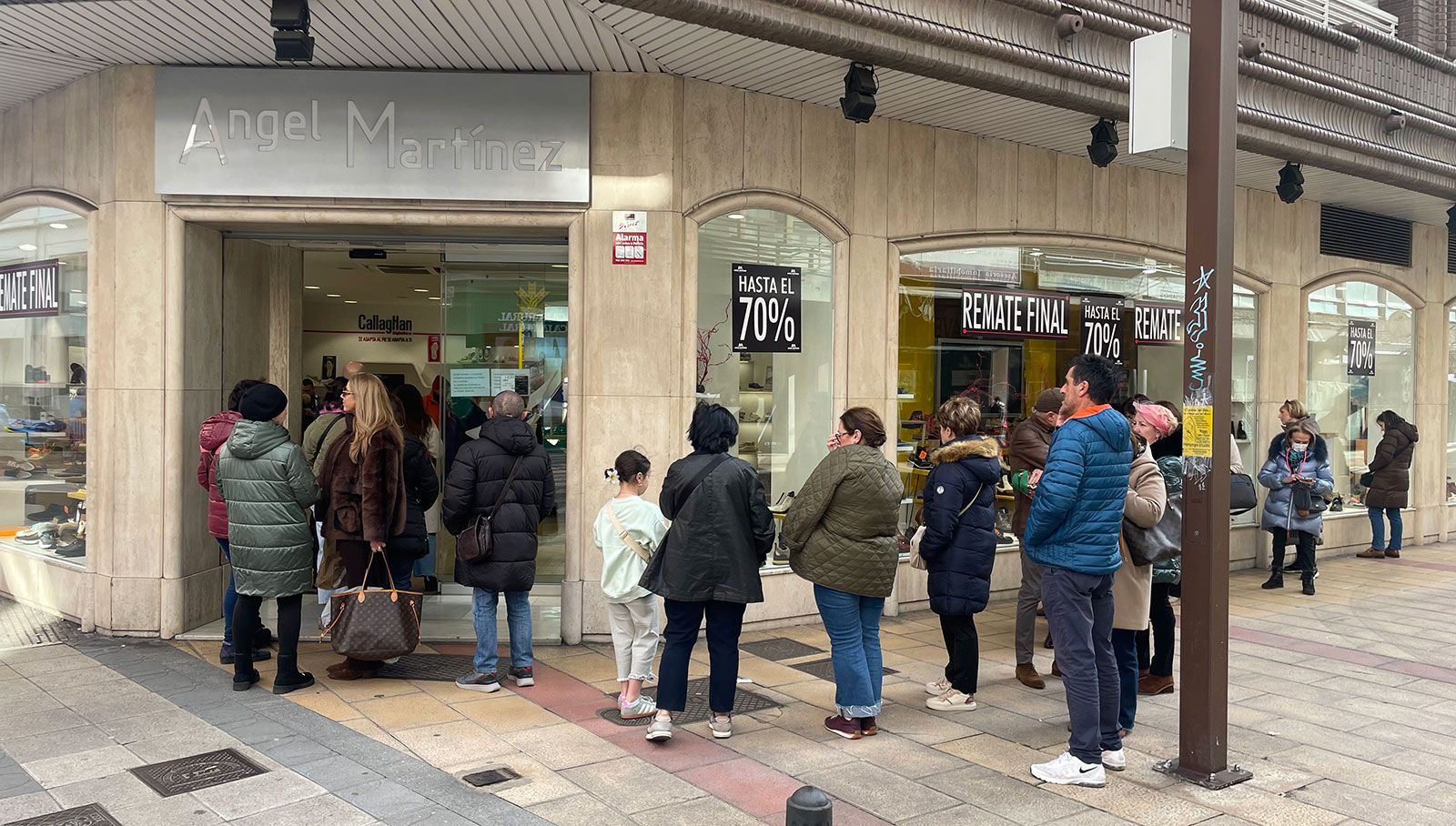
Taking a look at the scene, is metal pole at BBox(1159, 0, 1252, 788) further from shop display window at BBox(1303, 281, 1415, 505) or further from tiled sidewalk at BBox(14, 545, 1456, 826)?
shop display window at BBox(1303, 281, 1415, 505)

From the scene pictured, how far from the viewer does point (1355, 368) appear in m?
13.5

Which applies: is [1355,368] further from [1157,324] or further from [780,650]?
[780,650]

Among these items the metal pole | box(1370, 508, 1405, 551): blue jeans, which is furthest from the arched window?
box(1370, 508, 1405, 551): blue jeans

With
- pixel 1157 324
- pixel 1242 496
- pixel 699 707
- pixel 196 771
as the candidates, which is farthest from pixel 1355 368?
pixel 196 771

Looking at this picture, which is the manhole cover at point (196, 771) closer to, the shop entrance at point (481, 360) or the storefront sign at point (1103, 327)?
the shop entrance at point (481, 360)

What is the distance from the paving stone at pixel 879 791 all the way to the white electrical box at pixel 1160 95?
328 cm

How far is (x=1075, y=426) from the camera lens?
5.12 m

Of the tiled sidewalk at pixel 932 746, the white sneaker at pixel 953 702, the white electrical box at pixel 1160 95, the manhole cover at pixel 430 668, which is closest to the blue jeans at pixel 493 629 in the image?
the tiled sidewalk at pixel 932 746

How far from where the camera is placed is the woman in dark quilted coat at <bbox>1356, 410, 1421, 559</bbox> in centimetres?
1260

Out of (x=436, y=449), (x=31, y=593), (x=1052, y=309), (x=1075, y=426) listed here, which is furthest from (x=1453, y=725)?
(x=31, y=593)

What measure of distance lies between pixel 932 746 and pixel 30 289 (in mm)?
7684

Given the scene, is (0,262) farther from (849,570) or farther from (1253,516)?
(1253,516)

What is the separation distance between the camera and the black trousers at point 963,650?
248 inches

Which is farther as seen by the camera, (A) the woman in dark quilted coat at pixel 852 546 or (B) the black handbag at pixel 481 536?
(B) the black handbag at pixel 481 536
